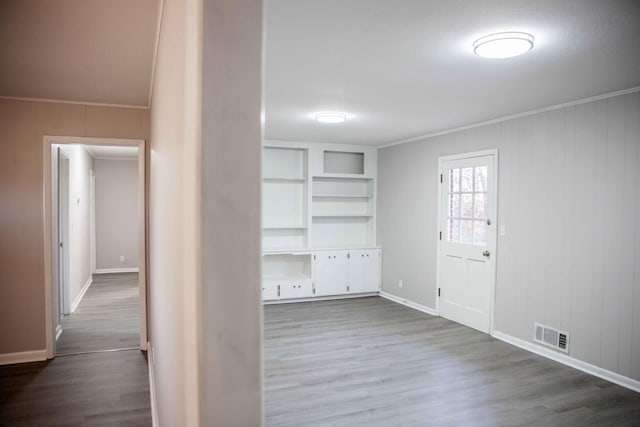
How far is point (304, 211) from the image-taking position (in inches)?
259

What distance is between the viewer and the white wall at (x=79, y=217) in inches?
232

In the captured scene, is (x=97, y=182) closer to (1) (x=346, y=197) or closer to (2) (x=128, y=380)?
(1) (x=346, y=197)

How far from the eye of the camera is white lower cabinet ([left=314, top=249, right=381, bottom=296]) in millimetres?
6359

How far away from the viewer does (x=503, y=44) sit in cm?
235

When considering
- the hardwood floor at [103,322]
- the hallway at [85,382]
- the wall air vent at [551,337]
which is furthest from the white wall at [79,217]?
the wall air vent at [551,337]

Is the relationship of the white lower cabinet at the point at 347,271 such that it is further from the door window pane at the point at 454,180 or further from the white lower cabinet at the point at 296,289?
the door window pane at the point at 454,180

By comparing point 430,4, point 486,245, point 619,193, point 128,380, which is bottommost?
point 128,380

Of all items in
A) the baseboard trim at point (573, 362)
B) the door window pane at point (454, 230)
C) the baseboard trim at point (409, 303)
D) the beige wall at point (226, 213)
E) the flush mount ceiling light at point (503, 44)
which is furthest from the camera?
the baseboard trim at point (409, 303)

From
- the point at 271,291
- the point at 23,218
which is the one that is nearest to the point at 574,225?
the point at 271,291

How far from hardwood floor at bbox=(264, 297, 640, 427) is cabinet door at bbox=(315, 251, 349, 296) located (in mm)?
1359

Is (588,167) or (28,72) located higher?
(28,72)

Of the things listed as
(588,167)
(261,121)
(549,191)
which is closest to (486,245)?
(549,191)

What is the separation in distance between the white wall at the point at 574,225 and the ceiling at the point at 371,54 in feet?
1.08

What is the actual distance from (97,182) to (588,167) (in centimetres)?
859
